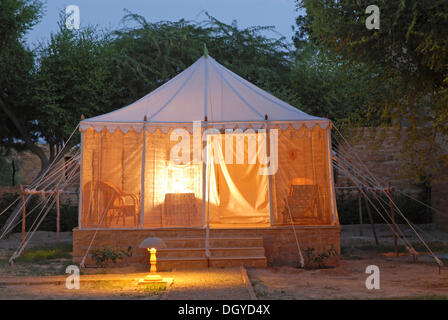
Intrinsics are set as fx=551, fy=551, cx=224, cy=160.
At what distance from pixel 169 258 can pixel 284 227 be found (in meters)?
1.85

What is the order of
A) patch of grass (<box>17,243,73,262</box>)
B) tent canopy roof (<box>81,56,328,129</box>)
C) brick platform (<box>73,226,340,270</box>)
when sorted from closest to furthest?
1. brick platform (<box>73,226,340,270</box>)
2. tent canopy roof (<box>81,56,328,129</box>)
3. patch of grass (<box>17,243,73,262</box>)

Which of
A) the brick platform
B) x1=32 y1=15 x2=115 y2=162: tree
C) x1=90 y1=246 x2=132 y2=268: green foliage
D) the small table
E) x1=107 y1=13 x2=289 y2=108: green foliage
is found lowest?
x1=90 y1=246 x2=132 y2=268: green foliage

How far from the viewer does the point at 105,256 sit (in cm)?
832

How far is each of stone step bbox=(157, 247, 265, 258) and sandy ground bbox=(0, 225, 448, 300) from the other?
41 centimetres

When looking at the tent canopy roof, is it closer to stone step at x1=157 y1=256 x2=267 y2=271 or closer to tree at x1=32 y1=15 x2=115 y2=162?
stone step at x1=157 y1=256 x2=267 y2=271

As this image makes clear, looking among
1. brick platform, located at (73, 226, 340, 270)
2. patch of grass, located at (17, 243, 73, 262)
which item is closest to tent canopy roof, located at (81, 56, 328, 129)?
brick platform, located at (73, 226, 340, 270)

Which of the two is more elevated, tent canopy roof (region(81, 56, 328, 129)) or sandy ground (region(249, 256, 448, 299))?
tent canopy roof (region(81, 56, 328, 129))

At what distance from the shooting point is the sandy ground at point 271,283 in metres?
5.82

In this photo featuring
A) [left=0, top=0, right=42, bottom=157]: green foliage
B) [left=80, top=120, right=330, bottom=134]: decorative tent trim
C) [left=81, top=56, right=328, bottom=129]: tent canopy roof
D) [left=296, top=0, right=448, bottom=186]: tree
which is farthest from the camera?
[left=0, top=0, right=42, bottom=157]: green foliage

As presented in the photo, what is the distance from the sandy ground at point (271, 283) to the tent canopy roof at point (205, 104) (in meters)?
2.43

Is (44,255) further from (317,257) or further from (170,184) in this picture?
(317,257)

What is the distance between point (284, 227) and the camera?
8.57 metres

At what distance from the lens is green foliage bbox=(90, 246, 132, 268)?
8.31 metres

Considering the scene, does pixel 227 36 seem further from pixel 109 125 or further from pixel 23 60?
pixel 109 125
